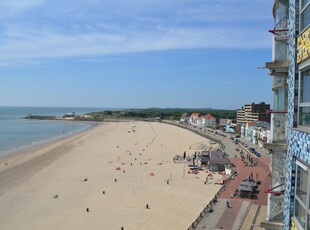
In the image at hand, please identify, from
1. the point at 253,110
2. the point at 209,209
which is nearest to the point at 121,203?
the point at 209,209

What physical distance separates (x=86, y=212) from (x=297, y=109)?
20497 millimetres

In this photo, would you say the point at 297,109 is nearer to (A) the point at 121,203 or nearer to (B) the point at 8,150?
(A) the point at 121,203

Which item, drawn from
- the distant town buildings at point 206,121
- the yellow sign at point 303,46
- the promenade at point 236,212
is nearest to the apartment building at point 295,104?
the yellow sign at point 303,46

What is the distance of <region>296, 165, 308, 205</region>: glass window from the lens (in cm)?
515

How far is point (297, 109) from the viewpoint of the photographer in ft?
18.3

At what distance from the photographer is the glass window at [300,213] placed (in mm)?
5196

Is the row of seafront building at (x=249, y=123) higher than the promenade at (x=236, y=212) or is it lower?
higher

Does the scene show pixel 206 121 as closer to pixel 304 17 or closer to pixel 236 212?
→ pixel 236 212

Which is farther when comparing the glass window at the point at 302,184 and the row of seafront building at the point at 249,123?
the row of seafront building at the point at 249,123

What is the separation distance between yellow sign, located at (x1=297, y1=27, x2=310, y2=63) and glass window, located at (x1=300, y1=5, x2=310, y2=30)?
0.50 feet

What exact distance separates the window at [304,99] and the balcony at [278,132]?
4.74 feet

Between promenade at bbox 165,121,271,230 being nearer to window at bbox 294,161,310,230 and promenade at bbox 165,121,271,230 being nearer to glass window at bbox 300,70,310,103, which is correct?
window at bbox 294,161,310,230

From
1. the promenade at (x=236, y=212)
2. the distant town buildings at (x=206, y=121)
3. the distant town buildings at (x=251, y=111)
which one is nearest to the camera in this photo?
the promenade at (x=236, y=212)

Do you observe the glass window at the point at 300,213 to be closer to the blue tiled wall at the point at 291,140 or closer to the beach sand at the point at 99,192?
the blue tiled wall at the point at 291,140
